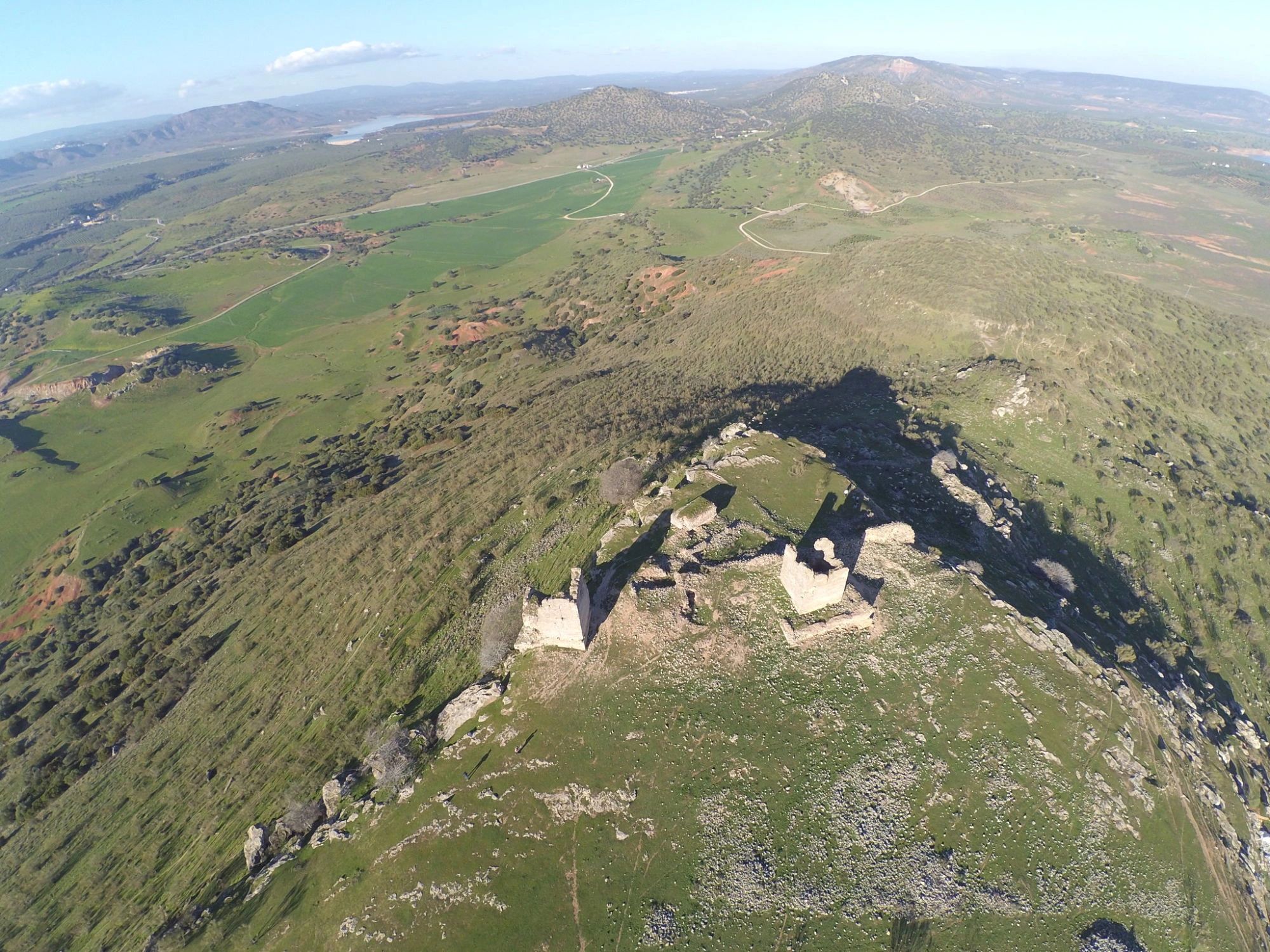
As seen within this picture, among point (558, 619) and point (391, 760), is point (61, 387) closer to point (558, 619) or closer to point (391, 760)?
point (391, 760)

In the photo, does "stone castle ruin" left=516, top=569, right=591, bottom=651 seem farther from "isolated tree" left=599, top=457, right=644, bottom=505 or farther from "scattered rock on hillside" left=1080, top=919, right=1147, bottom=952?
"scattered rock on hillside" left=1080, top=919, right=1147, bottom=952

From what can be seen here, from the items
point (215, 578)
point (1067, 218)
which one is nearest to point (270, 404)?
point (215, 578)

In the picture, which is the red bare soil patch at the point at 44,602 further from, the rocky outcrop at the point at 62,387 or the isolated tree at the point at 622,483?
the isolated tree at the point at 622,483

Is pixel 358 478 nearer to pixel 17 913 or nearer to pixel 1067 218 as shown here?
pixel 17 913

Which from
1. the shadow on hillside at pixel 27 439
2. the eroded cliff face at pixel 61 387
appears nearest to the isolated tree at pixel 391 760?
the shadow on hillside at pixel 27 439

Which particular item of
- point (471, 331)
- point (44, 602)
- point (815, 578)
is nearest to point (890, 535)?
point (815, 578)
